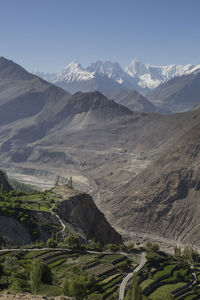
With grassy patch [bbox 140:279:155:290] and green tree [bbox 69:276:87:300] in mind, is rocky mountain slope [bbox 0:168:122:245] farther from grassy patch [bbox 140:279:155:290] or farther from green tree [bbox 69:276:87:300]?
green tree [bbox 69:276:87:300]

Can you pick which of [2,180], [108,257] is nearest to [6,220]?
[108,257]

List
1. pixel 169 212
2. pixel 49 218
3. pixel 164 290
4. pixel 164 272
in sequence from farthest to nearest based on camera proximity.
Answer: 1. pixel 169 212
2. pixel 49 218
3. pixel 164 272
4. pixel 164 290

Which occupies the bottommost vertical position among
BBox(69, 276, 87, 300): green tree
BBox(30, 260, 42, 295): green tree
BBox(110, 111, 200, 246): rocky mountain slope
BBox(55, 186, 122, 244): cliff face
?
BBox(110, 111, 200, 246): rocky mountain slope

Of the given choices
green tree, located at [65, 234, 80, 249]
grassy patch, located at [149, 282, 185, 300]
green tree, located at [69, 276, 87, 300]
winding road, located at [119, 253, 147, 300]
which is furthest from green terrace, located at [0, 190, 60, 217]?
green tree, located at [69, 276, 87, 300]

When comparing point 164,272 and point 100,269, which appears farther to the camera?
point 164,272

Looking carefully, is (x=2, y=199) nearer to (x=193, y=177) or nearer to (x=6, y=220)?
(x=6, y=220)

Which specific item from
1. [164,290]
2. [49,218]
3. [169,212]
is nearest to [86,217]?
[49,218]

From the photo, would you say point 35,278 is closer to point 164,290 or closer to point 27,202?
point 164,290
